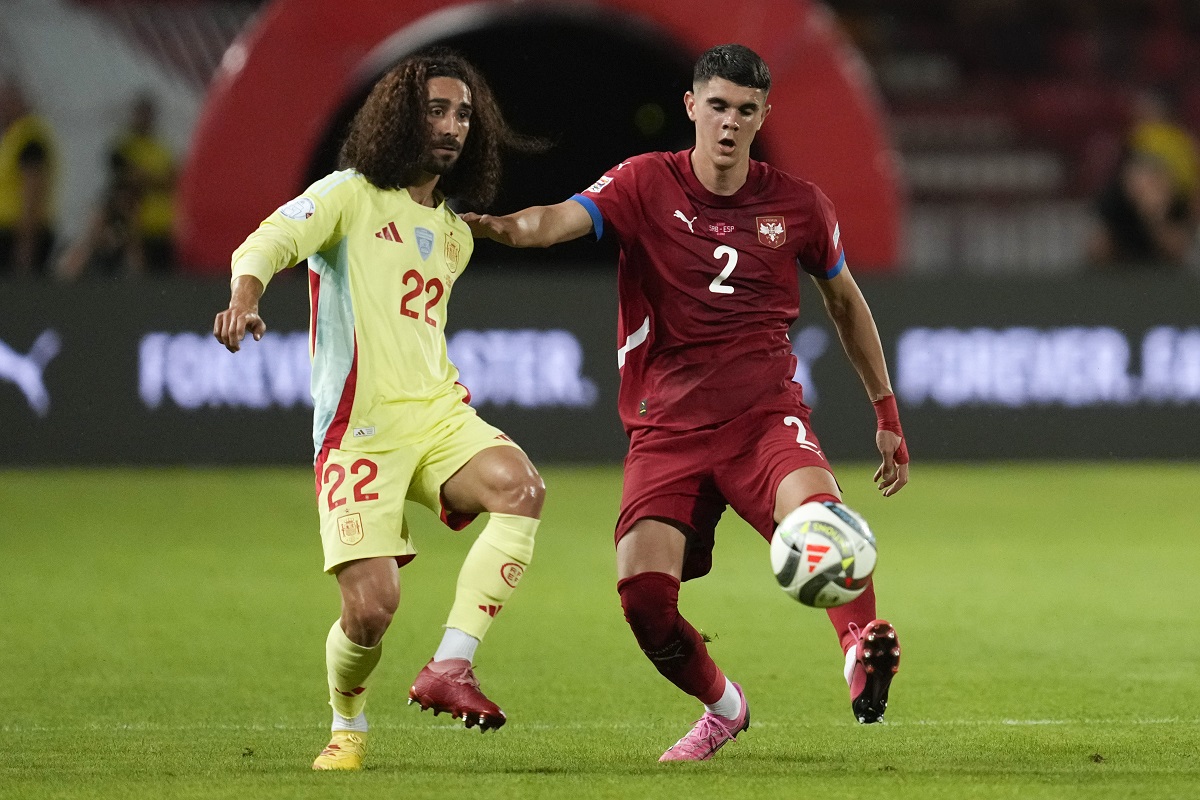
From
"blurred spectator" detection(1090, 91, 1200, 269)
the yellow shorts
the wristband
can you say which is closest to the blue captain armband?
the yellow shorts

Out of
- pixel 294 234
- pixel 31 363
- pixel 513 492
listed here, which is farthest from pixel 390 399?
pixel 31 363

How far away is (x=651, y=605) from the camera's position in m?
5.77

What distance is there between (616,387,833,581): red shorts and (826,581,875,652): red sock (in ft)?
1.07

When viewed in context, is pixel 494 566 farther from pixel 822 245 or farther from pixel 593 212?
pixel 822 245

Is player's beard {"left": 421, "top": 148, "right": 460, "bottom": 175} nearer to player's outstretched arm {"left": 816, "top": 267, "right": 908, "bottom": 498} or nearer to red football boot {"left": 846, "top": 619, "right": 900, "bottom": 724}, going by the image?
player's outstretched arm {"left": 816, "top": 267, "right": 908, "bottom": 498}

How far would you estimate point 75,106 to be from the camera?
17797mm

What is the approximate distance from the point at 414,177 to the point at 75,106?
505 inches

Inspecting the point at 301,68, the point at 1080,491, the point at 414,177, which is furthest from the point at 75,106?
the point at 414,177

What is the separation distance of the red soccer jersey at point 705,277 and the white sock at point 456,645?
0.98 m

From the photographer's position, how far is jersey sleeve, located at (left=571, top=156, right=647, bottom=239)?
6.10m

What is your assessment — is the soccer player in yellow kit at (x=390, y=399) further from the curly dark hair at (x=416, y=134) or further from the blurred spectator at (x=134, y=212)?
the blurred spectator at (x=134, y=212)

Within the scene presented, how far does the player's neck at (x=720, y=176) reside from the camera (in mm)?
6113

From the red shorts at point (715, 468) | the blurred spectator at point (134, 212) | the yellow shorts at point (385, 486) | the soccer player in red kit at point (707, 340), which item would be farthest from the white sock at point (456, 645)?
the blurred spectator at point (134, 212)

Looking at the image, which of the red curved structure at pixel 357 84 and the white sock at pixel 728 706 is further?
the red curved structure at pixel 357 84
